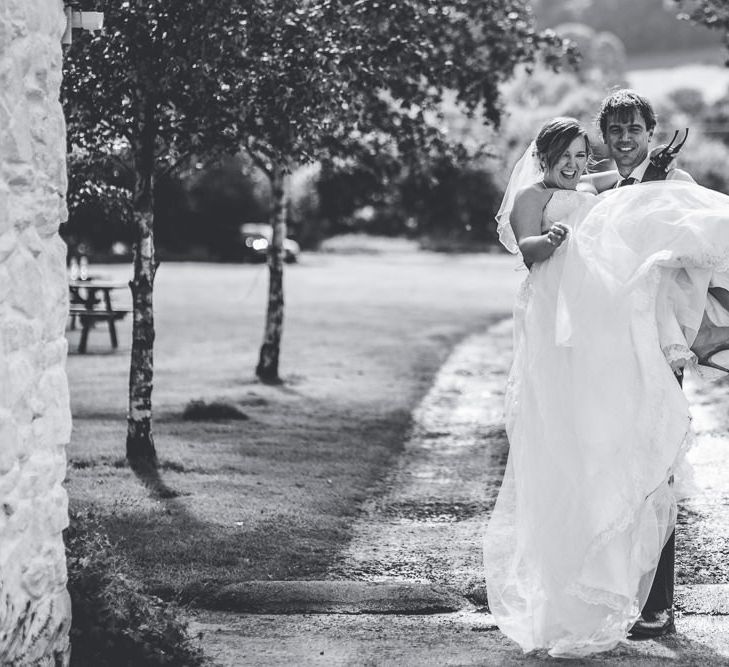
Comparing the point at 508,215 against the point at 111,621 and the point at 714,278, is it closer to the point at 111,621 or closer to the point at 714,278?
the point at 714,278

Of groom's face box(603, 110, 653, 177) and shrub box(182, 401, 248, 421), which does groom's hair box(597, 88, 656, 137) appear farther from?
A: shrub box(182, 401, 248, 421)

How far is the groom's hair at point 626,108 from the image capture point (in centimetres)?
556

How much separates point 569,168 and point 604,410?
1.14 metres

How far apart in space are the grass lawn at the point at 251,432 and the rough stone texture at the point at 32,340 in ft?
5.73

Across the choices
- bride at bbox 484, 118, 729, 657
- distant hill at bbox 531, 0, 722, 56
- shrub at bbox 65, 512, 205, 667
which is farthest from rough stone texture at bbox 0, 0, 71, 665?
distant hill at bbox 531, 0, 722, 56

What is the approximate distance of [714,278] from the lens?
206 inches

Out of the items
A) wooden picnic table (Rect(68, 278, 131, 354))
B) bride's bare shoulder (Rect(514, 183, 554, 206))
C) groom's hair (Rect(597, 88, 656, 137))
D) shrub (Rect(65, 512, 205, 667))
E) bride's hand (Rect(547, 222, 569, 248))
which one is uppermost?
groom's hair (Rect(597, 88, 656, 137))

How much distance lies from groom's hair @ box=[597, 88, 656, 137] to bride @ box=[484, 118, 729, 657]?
298 mm

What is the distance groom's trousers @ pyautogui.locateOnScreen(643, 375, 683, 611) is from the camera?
5.46 metres

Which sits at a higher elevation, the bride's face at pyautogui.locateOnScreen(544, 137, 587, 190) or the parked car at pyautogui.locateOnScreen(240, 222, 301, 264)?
the bride's face at pyautogui.locateOnScreen(544, 137, 587, 190)

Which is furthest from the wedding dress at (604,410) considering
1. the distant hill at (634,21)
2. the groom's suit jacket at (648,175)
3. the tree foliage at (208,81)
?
the distant hill at (634,21)

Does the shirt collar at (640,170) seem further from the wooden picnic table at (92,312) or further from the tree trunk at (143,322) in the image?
the wooden picnic table at (92,312)

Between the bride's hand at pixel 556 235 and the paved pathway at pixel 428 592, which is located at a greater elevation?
the bride's hand at pixel 556 235

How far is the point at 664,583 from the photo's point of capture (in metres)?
5.48
